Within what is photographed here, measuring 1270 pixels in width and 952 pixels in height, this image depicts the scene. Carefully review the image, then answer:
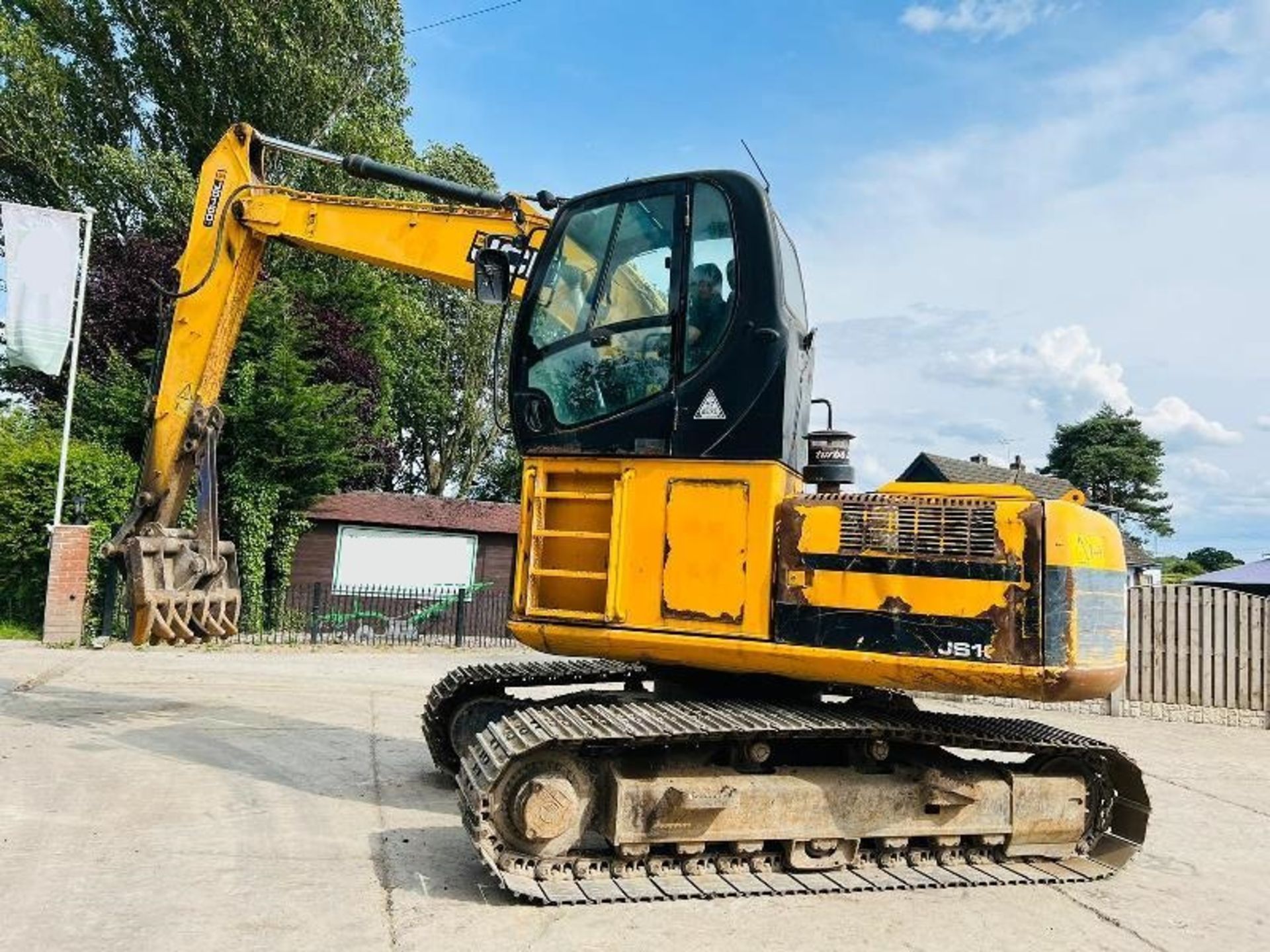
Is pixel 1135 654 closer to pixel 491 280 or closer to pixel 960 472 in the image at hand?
pixel 491 280

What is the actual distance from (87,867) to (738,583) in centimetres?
311

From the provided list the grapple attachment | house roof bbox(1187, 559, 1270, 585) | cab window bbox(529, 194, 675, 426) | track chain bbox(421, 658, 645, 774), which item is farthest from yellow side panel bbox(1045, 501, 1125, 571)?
house roof bbox(1187, 559, 1270, 585)

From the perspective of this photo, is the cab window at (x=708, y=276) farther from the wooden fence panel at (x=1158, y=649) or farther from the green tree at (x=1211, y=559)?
the green tree at (x=1211, y=559)

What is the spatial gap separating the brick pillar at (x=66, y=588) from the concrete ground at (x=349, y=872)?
6.50 metres

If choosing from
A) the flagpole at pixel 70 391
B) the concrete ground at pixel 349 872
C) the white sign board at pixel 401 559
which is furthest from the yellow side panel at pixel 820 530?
the white sign board at pixel 401 559

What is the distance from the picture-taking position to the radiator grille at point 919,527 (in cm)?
433

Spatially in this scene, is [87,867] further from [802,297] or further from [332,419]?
[332,419]

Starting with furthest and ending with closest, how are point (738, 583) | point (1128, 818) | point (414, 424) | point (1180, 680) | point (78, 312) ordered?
1. point (414, 424)
2. point (78, 312)
3. point (1180, 680)
4. point (1128, 818)
5. point (738, 583)

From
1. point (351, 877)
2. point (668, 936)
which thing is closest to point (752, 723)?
point (668, 936)

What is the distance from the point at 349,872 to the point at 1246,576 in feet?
99.0

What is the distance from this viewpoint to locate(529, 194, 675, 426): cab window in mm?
4836

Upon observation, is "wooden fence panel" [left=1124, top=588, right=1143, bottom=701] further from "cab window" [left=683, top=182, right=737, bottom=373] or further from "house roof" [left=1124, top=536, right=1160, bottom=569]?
"house roof" [left=1124, top=536, right=1160, bottom=569]

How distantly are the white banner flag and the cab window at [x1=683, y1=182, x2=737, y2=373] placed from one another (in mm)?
13309

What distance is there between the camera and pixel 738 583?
451cm
